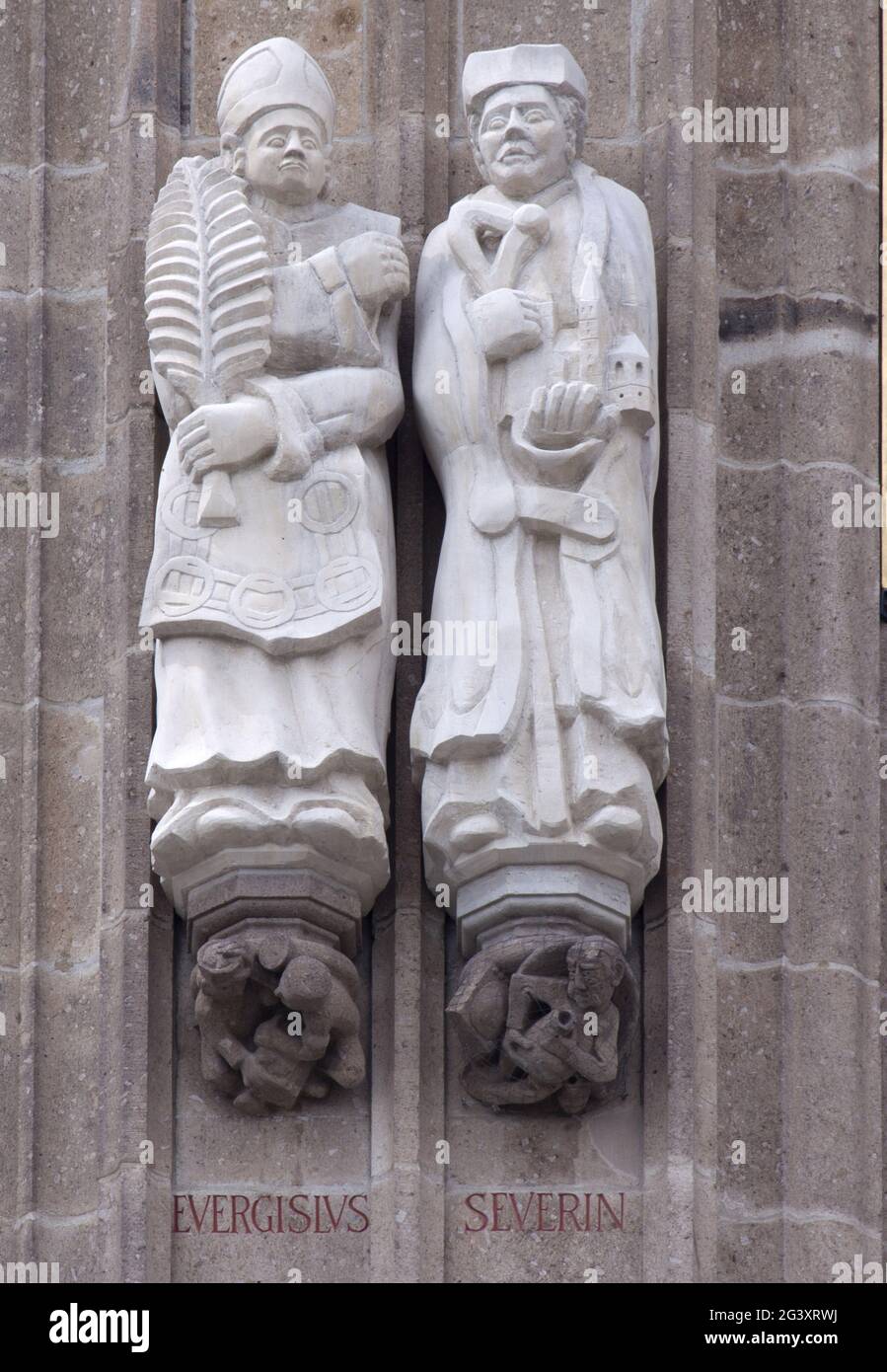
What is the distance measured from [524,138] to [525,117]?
0.15ft

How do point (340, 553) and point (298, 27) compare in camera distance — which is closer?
point (340, 553)

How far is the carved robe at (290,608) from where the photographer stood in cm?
1038

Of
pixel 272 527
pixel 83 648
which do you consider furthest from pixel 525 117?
pixel 83 648

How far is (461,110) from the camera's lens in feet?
37.2

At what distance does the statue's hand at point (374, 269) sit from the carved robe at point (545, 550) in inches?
5.1

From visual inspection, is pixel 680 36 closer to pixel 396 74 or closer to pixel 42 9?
pixel 396 74

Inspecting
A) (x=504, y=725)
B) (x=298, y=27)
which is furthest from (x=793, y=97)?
(x=504, y=725)

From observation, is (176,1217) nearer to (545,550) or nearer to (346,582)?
(346,582)

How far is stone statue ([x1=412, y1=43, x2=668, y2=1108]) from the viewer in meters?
10.4

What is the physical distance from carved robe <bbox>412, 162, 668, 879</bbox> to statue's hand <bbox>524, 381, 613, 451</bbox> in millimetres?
40

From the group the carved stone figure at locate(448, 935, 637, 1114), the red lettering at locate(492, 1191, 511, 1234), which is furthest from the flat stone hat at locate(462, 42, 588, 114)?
the red lettering at locate(492, 1191, 511, 1234)

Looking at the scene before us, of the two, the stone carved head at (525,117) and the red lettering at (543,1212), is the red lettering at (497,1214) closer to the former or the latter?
the red lettering at (543,1212)

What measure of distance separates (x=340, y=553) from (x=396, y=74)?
1.31 meters

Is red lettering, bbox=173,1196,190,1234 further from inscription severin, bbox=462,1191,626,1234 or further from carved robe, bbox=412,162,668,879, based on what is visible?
carved robe, bbox=412,162,668,879
